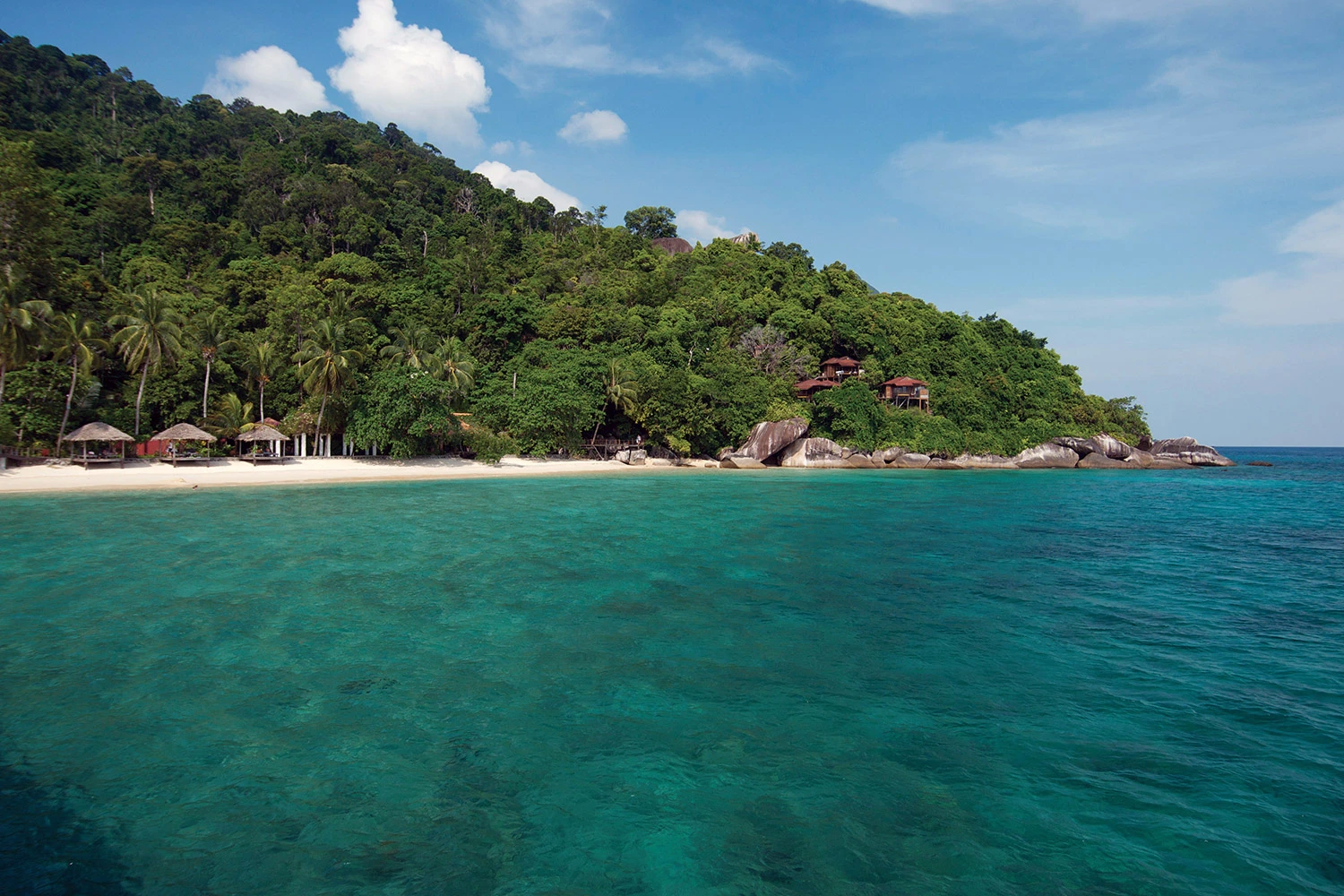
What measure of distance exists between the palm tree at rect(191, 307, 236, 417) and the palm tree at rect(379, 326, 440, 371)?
7318mm

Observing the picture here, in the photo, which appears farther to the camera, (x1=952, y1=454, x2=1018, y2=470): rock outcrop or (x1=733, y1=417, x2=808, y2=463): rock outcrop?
(x1=952, y1=454, x2=1018, y2=470): rock outcrop

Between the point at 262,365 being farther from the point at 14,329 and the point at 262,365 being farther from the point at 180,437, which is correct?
the point at 14,329

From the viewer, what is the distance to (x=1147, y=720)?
616 centimetres

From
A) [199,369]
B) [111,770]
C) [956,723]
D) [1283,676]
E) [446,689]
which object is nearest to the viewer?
[111,770]

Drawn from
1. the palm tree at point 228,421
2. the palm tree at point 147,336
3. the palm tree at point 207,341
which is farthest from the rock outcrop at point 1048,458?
the palm tree at point 147,336

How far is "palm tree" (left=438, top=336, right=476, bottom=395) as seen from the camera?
33.4m

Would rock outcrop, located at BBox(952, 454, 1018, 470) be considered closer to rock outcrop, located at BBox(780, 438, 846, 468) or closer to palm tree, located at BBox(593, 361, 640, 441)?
rock outcrop, located at BBox(780, 438, 846, 468)

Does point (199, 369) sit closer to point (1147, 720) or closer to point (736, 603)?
point (736, 603)

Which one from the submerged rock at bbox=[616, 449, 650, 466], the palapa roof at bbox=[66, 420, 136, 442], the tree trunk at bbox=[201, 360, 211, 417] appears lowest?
the submerged rock at bbox=[616, 449, 650, 466]

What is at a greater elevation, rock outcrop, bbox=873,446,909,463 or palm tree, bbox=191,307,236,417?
palm tree, bbox=191,307,236,417

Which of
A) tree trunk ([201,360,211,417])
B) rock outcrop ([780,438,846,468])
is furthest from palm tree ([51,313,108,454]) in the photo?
rock outcrop ([780,438,846,468])

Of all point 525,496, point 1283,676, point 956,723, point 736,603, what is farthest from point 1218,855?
point 525,496

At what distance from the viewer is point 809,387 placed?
148ft

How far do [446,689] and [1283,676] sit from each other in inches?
373
